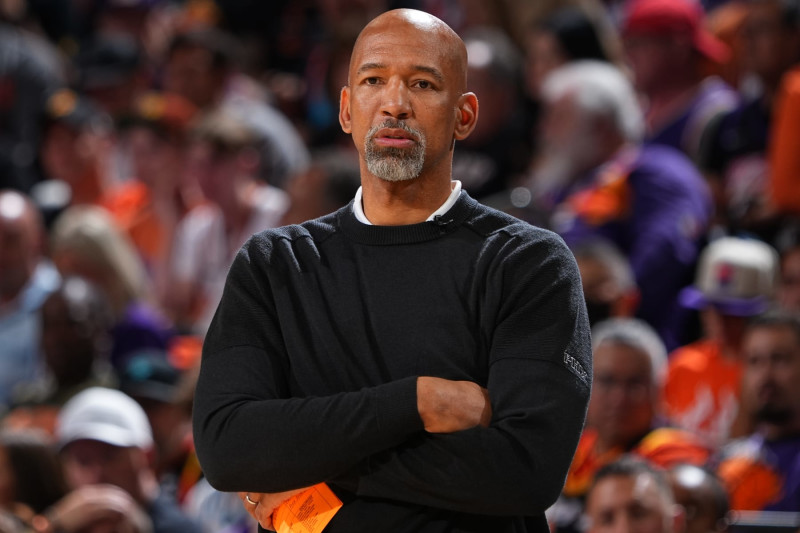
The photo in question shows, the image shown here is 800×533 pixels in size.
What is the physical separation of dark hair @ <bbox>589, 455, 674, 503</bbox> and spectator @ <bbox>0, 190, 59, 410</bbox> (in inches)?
132

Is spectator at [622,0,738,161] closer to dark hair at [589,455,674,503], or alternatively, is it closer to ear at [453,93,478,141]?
dark hair at [589,455,674,503]

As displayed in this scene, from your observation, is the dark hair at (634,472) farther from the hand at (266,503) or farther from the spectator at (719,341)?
the hand at (266,503)

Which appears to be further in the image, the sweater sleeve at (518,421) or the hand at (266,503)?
the hand at (266,503)

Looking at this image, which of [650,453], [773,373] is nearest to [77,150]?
[650,453]

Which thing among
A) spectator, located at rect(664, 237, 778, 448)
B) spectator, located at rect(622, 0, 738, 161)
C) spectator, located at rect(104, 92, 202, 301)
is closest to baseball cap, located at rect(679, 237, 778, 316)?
spectator, located at rect(664, 237, 778, 448)

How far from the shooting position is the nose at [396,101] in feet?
8.38

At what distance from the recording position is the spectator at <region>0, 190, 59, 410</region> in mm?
7215

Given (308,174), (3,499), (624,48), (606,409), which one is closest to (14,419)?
(3,499)

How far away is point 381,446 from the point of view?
2.45m

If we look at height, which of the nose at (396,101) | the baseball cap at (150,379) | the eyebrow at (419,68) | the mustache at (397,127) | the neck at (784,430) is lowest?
the baseball cap at (150,379)

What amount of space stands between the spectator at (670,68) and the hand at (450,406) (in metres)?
5.31

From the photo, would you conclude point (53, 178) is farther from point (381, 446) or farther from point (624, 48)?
point (381, 446)

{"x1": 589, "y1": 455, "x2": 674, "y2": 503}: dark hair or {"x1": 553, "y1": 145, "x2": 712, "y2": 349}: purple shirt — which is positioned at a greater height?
{"x1": 553, "y1": 145, "x2": 712, "y2": 349}: purple shirt

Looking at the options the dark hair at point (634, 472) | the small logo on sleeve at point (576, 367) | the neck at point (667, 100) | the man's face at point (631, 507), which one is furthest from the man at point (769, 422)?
the small logo on sleeve at point (576, 367)
